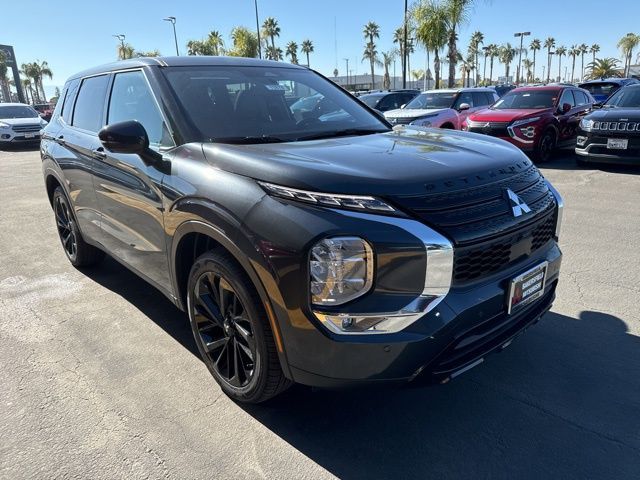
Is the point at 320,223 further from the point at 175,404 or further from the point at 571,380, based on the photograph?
the point at 571,380

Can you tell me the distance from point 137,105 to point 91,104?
3.59 feet

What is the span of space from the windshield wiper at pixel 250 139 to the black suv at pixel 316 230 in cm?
→ 1

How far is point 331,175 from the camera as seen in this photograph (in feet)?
6.87

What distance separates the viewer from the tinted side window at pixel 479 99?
13297 millimetres

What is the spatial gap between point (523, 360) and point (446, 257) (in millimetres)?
1437

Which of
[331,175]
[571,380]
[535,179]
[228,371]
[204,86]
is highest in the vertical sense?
[204,86]

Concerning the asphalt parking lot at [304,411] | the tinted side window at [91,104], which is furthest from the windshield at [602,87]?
the tinted side window at [91,104]

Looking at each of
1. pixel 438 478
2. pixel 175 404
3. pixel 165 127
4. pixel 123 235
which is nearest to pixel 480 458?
pixel 438 478

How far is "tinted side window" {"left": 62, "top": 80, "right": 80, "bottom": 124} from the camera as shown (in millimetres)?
4500

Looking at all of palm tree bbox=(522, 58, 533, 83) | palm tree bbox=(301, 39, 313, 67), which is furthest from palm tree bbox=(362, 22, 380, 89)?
palm tree bbox=(522, 58, 533, 83)

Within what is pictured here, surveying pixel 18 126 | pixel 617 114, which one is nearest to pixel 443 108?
pixel 617 114

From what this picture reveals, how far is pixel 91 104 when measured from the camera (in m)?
4.05

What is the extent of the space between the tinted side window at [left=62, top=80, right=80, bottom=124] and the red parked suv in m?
8.15

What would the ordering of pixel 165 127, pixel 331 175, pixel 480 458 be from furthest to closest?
pixel 165 127 → pixel 480 458 → pixel 331 175
